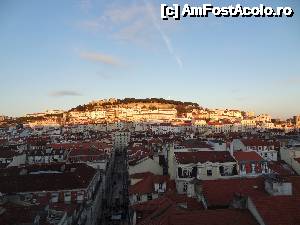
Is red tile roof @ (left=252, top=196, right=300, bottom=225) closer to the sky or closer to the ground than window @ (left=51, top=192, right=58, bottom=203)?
closer to the sky

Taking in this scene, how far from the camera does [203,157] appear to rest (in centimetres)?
5150

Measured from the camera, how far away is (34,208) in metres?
30.8

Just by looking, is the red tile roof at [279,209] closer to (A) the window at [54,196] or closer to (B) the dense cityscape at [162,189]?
(B) the dense cityscape at [162,189]

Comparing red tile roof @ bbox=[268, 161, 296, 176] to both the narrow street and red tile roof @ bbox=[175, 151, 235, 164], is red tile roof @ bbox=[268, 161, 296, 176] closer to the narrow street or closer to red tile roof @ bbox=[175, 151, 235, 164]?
red tile roof @ bbox=[175, 151, 235, 164]

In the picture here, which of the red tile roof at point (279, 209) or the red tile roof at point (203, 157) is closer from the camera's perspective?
the red tile roof at point (279, 209)

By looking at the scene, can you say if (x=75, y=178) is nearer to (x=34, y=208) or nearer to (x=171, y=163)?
(x=171, y=163)

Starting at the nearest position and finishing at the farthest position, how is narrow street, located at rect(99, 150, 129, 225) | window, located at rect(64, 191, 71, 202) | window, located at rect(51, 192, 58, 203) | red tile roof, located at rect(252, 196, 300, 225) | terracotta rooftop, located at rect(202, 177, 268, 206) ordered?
1. red tile roof, located at rect(252, 196, 300, 225)
2. terracotta rooftop, located at rect(202, 177, 268, 206)
3. window, located at rect(51, 192, 58, 203)
4. window, located at rect(64, 191, 71, 202)
5. narrow street, located at rect(99, 150, 129, 225)

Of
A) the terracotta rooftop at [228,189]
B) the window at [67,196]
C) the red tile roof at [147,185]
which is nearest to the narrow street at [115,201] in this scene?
the red tile roof at [147,185]

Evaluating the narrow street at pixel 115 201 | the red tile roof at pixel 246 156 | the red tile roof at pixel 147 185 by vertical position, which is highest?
the red tile roof at pixel 246 156

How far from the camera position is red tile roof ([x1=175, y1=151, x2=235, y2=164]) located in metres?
50.5

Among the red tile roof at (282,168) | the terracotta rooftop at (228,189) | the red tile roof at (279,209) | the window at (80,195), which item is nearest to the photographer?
the red tile roof at (279,209)

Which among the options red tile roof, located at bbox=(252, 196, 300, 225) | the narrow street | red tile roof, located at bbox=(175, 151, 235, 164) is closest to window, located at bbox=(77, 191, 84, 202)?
the narrow street

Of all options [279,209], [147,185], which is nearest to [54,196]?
[147,185]

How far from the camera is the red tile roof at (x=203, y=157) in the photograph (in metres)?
50.5
